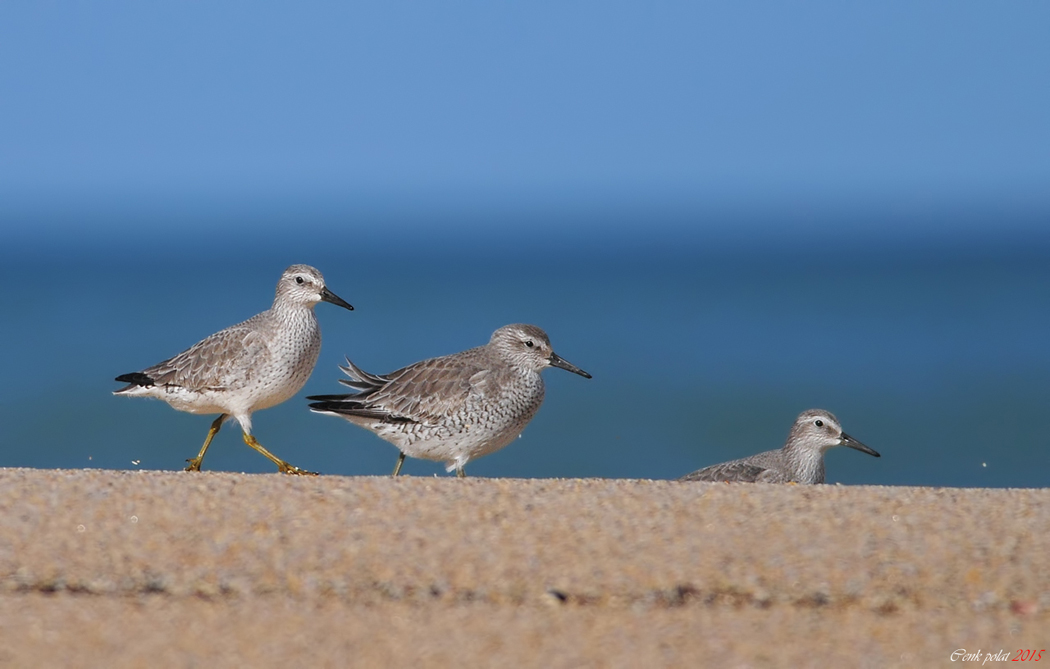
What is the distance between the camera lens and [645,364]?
32.8 m

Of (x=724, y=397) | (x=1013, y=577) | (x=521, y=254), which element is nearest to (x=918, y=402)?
(x=724, y=397)

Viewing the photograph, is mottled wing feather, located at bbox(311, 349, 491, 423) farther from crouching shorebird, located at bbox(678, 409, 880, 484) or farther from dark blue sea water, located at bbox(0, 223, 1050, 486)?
dark blue sea water, located at bbox(0, 223, 1050, 486)

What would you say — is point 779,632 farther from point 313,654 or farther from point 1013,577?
point 313,654

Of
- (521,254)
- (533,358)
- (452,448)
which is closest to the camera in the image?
(452,448)

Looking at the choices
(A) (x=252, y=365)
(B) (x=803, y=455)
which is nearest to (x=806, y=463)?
(B) (x=803, y=455)

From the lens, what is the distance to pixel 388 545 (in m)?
5.08

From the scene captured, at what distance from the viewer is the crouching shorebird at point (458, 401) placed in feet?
27.8

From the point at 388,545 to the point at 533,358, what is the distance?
162 inches

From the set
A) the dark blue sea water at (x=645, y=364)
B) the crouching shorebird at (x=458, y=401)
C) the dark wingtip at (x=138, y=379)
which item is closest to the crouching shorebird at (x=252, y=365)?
the dark wingtip at (x=138, y=379)

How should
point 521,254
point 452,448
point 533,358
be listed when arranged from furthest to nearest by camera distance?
point 521,254, point 533,358, point 452,448

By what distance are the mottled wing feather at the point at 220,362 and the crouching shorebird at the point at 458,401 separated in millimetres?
569

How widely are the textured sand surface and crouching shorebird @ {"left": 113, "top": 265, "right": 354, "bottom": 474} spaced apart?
104 inches

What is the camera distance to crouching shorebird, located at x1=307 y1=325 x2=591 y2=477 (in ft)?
27.8

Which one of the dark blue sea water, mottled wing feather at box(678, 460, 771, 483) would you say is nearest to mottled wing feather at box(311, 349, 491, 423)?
mottled wing feather at box(678, 460, 771, 483)
